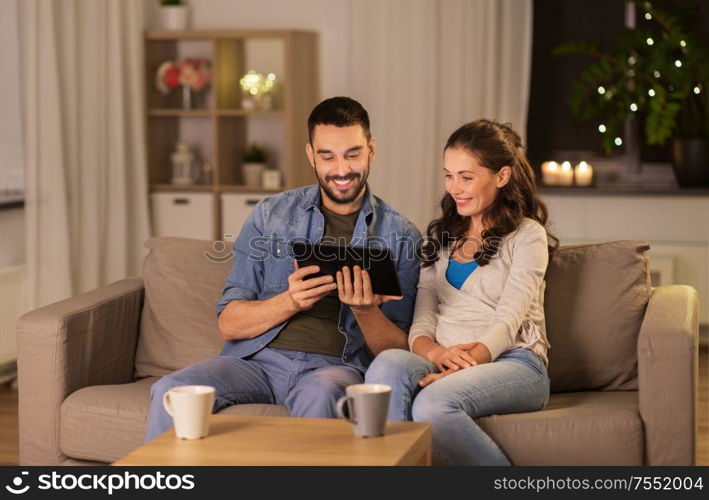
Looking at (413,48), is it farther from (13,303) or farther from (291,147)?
(13,303)

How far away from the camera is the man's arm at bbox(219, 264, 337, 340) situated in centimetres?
250

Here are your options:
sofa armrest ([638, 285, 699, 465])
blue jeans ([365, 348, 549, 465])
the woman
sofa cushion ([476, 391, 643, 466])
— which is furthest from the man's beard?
sofa armrest ([638, 285, 699, 465])

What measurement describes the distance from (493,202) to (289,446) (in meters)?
1.02

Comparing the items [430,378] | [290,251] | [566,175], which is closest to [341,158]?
[290,251]

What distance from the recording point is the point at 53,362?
2738mm

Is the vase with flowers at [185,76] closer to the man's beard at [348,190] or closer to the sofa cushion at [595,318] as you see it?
the man's beard at [348,190]

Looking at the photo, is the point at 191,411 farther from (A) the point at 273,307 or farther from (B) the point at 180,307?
(B) the point at 180,307

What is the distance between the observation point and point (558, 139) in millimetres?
5492

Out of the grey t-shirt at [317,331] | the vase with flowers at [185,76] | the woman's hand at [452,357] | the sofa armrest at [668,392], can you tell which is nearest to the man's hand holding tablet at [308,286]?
the grey t-shirt at [317,331]

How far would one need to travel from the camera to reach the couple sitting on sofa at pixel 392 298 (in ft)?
8.11

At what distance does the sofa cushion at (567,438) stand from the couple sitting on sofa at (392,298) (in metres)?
0.05

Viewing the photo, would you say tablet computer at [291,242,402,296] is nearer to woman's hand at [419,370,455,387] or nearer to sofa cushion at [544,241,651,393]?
woman's hand at [419,370,455,387]
